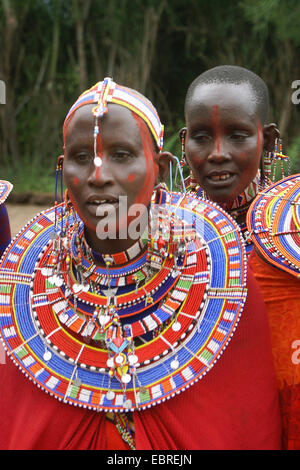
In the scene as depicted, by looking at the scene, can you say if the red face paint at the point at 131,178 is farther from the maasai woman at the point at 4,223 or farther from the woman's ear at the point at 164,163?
the maasai woman at the point at 4,223

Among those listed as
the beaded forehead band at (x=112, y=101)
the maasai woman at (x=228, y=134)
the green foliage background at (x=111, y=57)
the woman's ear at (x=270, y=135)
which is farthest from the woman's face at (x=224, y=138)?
the green foliage background at (x=111, y=57)

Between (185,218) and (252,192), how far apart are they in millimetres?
788

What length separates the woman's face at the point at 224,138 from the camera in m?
2.40

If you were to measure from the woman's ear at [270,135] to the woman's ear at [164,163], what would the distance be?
971mm

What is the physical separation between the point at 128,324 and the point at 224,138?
1071 mm

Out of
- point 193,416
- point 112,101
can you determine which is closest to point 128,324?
point 193,416

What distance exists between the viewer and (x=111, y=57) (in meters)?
8.83

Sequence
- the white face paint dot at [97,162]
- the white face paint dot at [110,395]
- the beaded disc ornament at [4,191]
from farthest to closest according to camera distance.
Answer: the beaded disc ornament at [4,191], the white face paint dot at [110,395], the white face paint dot at [97,162]

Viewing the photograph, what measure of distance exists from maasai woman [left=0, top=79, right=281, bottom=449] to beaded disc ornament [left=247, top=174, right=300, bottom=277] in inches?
6.0

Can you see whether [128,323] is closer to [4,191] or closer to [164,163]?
[164,163]

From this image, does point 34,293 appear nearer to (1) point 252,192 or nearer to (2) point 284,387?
(2) point 284,387

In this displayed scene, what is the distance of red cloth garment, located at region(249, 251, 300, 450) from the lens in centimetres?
192

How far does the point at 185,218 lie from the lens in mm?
1974

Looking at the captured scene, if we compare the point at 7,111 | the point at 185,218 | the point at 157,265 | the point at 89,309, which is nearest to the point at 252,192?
the point at 185,218
